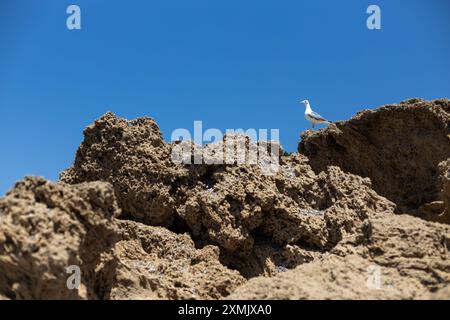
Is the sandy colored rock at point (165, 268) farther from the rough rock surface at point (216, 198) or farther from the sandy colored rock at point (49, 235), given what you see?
the sandy colored rock at point (49, 235)

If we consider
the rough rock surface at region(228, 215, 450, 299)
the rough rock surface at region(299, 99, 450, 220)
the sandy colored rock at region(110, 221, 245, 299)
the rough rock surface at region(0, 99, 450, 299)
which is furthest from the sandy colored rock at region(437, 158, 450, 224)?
the sandy colored rock at region(110, 221, 245, 299)

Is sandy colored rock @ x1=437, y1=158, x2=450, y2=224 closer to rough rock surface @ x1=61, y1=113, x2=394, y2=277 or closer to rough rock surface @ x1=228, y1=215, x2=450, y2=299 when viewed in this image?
rough rock surface @ x1=61, y1=113, x2=394, y2=277

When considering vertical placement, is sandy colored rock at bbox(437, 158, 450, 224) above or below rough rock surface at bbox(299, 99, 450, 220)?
below

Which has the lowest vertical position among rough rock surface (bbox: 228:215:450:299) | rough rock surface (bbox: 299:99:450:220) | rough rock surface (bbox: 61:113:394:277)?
rough rock surface (bbox: 228:215:450:299)

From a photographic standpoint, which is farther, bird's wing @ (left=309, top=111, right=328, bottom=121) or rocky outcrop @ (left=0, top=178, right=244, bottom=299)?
bird's wing @ (left=309, top=111, right=328, bottom=121)

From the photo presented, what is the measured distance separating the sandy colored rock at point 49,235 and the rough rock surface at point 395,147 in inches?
219

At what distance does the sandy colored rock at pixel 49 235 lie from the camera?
524 cm

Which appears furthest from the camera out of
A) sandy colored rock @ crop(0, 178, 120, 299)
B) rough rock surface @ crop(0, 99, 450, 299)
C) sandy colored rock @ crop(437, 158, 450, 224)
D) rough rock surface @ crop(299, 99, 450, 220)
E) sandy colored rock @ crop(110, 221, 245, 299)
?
rough rock surface @ crop(299, 99, 450, 220)

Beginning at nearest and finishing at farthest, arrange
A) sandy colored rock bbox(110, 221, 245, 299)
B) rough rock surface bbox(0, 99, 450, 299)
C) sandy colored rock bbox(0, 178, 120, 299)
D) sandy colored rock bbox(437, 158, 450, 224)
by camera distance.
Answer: sandy colored rock bbox(0, 178, 120, 299), rough rock surface bbox(0, 99, 450, 299), sandy colored rock bbox(110, 221, 245, 299), sandy colored rock bbox(437, 158, 450, 224)

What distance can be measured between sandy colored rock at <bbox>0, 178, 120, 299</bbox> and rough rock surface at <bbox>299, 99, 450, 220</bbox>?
5.57 meters

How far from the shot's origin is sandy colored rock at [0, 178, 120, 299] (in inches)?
206

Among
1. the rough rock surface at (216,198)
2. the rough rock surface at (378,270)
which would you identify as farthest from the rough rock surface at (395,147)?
the rough rock surface at (378,270)
